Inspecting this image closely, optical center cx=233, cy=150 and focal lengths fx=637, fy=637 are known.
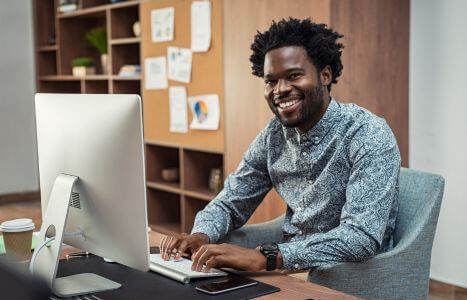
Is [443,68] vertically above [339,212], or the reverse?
[443,68]

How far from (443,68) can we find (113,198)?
231cm

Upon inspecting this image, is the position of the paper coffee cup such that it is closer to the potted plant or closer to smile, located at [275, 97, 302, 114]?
smile, located at [275, 97, 302, 114]

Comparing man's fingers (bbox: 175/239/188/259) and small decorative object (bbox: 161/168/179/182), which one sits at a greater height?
man's fingers (bbox: 175/239/188/259)

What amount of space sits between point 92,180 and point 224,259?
1.28ft

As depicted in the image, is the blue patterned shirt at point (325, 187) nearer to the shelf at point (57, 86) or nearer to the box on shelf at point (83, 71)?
the box on shelf at point (83, 71)

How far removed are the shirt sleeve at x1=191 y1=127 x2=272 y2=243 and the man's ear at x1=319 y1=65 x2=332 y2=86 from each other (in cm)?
27

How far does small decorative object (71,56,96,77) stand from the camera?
5641 millimetres

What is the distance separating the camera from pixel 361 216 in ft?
5.67

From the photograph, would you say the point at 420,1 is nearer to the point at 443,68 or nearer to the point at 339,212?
the point at 443,68

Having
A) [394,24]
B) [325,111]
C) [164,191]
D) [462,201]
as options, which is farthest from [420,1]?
[164,191]

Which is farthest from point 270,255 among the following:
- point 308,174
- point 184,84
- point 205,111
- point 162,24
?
point 162,24

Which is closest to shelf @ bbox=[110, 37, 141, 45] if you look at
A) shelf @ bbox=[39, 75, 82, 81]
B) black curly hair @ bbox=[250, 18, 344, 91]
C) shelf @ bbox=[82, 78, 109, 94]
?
shelf @ bbox=[82, 78, 109, 94]

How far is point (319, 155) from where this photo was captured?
194 cm

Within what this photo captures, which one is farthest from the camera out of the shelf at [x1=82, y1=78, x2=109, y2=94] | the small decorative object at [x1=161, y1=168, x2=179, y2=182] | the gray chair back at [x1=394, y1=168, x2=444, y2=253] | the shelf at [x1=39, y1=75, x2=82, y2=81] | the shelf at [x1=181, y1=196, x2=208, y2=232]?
the shelf at [x1=39, y1=75, x2=82, y2=81]
